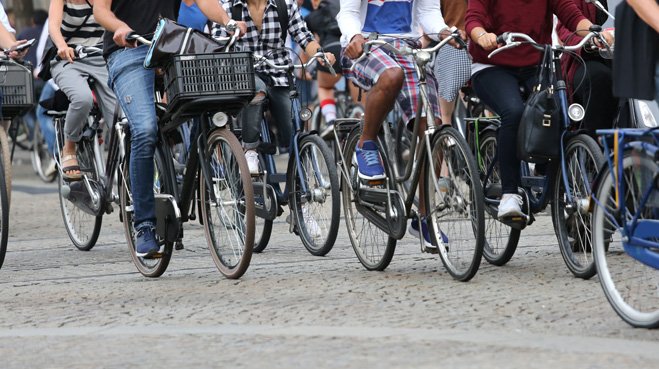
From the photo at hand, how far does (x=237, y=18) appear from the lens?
9625mm

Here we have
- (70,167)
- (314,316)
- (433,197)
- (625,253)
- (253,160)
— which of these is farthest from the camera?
(70,167)

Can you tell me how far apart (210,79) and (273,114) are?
219cm

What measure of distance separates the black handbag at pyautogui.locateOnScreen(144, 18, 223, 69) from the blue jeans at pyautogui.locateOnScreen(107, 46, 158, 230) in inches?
11.7

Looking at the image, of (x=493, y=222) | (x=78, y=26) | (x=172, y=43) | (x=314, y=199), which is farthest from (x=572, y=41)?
(x=78, y=26)

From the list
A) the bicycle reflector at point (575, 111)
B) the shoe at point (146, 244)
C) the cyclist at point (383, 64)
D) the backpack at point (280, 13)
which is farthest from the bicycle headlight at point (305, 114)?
the bicycle reflector at point (575, 111)

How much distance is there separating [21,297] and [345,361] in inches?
106

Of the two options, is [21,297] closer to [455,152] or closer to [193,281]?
[193,281]

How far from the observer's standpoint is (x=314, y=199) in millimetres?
8930

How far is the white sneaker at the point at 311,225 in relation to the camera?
8.97m

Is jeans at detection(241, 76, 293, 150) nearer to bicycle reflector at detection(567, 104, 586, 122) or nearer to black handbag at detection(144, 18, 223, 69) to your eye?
black handbag at detection(144, 18, 223, 69)

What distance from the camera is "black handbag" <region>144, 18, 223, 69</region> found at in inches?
291

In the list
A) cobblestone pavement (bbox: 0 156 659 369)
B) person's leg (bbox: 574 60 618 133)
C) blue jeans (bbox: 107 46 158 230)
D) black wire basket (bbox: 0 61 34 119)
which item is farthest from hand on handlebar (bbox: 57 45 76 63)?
person's leg (bbox: 574 60 618 133)

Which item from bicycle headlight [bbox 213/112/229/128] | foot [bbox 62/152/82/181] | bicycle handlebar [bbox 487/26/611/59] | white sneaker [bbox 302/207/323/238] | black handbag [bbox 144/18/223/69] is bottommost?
white sneaker [bbox 302/207/323/238]

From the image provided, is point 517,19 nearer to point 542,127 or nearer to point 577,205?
point 542,127
